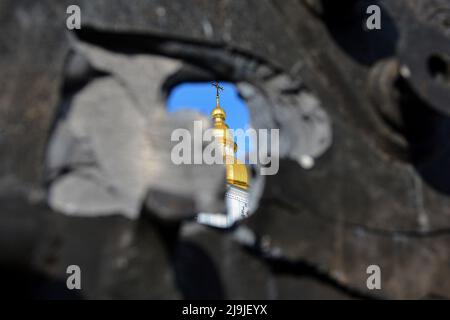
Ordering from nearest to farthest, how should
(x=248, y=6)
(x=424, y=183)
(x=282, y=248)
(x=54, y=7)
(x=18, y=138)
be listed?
(x=18, y=138) < (x=54, y=7) < (x=282, y=248) < (x=248, y=6) < (x=424, y=183)

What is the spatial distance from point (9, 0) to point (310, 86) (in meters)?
1.36

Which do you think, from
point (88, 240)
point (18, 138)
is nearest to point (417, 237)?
point (88, 240)

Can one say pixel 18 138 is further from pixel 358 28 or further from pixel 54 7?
pixel 358 28

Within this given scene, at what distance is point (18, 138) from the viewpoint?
2375 mm

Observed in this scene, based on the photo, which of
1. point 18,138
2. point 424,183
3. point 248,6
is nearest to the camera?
point 18,138

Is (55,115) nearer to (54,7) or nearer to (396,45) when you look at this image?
(54,7)

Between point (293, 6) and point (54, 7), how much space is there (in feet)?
3.91

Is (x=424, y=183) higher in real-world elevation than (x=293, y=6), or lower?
lower

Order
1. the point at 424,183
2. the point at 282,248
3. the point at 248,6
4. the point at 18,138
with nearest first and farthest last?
1. the point at 18,138
2. the point at 282,248
3. the point at 248,6
4. the point at 424,183

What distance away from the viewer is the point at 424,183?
11.0 feet

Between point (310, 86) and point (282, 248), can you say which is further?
point (310, 86)

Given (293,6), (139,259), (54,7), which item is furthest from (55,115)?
(293,6)
